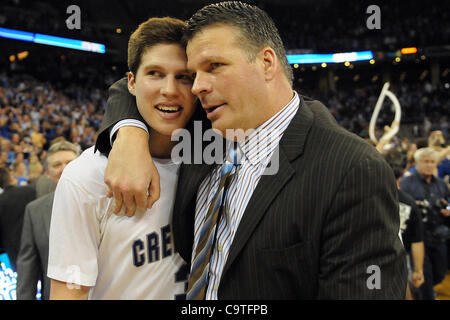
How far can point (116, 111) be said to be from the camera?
1.33 meters

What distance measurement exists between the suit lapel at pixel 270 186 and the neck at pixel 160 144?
1.37 feet

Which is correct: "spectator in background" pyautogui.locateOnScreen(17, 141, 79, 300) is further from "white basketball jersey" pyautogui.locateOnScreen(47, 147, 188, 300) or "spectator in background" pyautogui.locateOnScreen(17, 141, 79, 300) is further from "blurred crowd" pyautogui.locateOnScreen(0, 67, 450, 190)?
"blurred crowd" pyautogui.locateOnScreen(0, 67, 450, 190)

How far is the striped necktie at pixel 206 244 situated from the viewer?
109cm

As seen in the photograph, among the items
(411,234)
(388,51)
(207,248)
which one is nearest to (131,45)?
(207,248)

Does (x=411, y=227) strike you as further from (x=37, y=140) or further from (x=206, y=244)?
(x=37, y=140)

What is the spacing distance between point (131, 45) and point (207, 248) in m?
0.69

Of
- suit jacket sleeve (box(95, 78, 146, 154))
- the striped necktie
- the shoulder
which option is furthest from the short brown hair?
the striped necktie

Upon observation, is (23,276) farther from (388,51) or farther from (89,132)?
(388,51)

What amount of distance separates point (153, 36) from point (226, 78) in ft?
1.01

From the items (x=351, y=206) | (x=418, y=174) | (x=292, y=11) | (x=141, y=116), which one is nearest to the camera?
(x=351, y=206)

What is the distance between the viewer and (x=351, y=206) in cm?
91

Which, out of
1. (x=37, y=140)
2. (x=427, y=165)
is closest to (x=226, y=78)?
(x=427, y=165)

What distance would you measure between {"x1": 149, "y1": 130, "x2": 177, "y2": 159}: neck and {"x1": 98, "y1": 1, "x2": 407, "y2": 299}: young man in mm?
124

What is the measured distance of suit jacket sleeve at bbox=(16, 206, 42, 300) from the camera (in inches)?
82.4
